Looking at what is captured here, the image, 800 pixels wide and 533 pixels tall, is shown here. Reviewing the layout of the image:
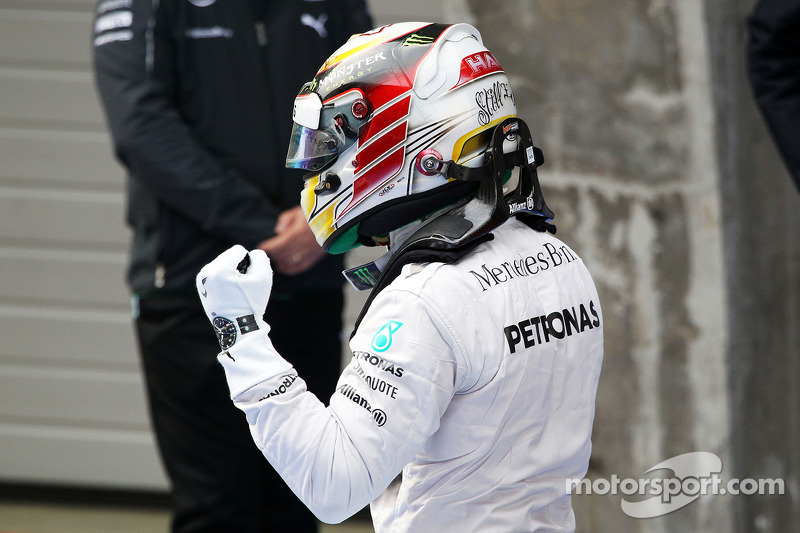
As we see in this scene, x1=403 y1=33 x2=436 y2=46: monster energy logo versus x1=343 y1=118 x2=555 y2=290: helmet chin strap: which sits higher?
x1=403 y1=33 x2=436 y2=46: monster energy logo

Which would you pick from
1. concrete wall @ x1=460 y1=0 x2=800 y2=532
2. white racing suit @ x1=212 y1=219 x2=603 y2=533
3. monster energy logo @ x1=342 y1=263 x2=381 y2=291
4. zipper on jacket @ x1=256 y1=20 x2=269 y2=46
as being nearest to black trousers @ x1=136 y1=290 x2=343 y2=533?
zipper on jacket @ x1=256 y1=20 x2=269 y2=46

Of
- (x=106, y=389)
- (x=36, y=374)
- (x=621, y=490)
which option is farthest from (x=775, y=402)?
(x=36, y=374)

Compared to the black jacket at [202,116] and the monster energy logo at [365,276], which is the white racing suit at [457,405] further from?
the black jacket at [202,116]

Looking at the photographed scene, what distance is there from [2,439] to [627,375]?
298 centimetres

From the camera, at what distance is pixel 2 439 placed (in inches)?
181

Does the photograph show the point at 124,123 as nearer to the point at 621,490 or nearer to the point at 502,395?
the point at 502,395

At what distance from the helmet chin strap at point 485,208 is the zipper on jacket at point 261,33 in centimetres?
129

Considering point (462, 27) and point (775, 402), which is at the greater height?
point (462, 27)

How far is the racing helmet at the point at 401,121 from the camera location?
5.65 feet

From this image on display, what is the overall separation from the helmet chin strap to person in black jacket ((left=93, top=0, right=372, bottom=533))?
107 cm

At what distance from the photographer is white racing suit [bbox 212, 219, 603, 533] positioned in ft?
4.92

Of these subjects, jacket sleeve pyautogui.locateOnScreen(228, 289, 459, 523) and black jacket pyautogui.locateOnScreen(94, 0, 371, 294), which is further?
black jacket pyautogui.locateOnScreen(94, 0, 371, 294)

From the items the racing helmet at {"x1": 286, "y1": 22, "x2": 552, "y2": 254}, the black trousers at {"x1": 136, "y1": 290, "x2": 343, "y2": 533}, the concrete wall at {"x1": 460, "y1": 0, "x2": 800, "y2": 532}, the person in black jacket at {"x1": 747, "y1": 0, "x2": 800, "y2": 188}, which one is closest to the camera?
the racing helmet at {"x1": 286, "y1": 22, "x2": 552, "y2": 254}

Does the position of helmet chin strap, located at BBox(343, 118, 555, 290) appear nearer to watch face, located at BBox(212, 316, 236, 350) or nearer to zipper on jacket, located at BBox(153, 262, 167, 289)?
watch face, located at BBox(212, 316, 236, 350)
